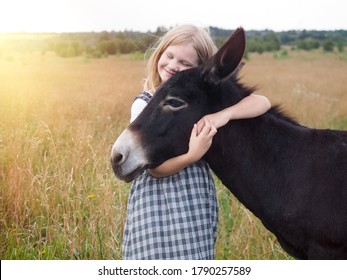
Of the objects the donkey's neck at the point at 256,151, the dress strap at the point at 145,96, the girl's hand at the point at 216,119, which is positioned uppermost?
the dress strap at the point at 145,96

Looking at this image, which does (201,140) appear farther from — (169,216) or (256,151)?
(169,216)

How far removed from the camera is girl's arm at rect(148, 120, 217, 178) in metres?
2.11

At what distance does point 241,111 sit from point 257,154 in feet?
0.78

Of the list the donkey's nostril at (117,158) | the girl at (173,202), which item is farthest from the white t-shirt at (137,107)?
the donkey's nostril at (117,158)

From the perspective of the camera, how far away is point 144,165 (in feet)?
6.96

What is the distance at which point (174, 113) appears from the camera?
2.15 meters

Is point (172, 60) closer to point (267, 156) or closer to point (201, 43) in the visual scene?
point (201, 43)

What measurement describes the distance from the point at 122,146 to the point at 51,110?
8.83 feet

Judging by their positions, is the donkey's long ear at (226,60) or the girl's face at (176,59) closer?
the donkey's long ear at (226,60)

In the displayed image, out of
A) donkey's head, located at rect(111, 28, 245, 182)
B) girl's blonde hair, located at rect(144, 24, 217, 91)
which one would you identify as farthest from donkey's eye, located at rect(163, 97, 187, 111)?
girl's blonde hair, located at rect(144, 24, 217, 91)

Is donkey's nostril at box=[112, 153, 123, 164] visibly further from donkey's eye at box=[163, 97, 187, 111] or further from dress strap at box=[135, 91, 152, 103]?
dress strap at box=[135, 91, 152, 103]

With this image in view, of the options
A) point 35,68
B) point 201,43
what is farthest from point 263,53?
point 201,43

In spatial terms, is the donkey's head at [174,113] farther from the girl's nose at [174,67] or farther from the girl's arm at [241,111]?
the girl's nose at [174,67]

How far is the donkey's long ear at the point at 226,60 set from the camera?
2.02m
